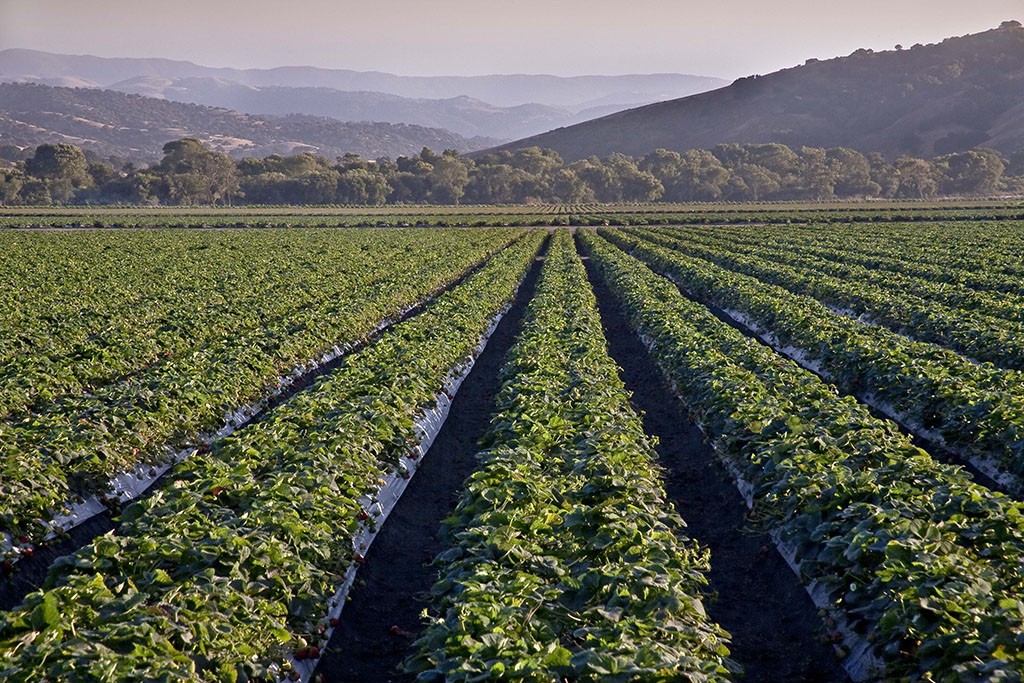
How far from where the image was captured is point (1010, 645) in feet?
15.7

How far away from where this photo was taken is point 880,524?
6.49 meters

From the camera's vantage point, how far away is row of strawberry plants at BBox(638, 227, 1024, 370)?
1553 cm

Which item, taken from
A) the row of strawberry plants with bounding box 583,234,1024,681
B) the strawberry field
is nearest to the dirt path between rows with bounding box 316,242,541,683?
the strawberry field

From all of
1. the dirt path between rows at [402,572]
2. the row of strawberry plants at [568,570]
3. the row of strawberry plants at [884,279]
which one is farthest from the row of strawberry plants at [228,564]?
the row of strawberry plants at [884,279]

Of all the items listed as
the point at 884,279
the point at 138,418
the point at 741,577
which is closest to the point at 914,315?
the point at 884,279

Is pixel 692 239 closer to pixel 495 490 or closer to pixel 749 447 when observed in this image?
pixel 749 447

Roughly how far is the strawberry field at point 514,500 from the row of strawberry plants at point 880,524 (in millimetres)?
30

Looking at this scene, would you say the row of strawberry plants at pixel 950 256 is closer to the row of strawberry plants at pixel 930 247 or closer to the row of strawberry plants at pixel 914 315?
the row of strawberry plants at pixel 930 247

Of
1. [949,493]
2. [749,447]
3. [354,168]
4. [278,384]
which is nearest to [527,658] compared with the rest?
[949,493]

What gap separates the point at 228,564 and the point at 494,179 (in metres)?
135

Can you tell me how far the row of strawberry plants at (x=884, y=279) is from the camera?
1967 centimetres

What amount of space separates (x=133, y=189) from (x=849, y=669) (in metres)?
144

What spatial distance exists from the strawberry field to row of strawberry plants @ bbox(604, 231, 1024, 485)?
6cm

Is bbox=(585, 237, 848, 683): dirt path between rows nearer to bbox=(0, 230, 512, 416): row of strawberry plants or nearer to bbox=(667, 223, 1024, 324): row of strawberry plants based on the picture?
bbox=(0, 230, 512, 416): row of strawberry plants
